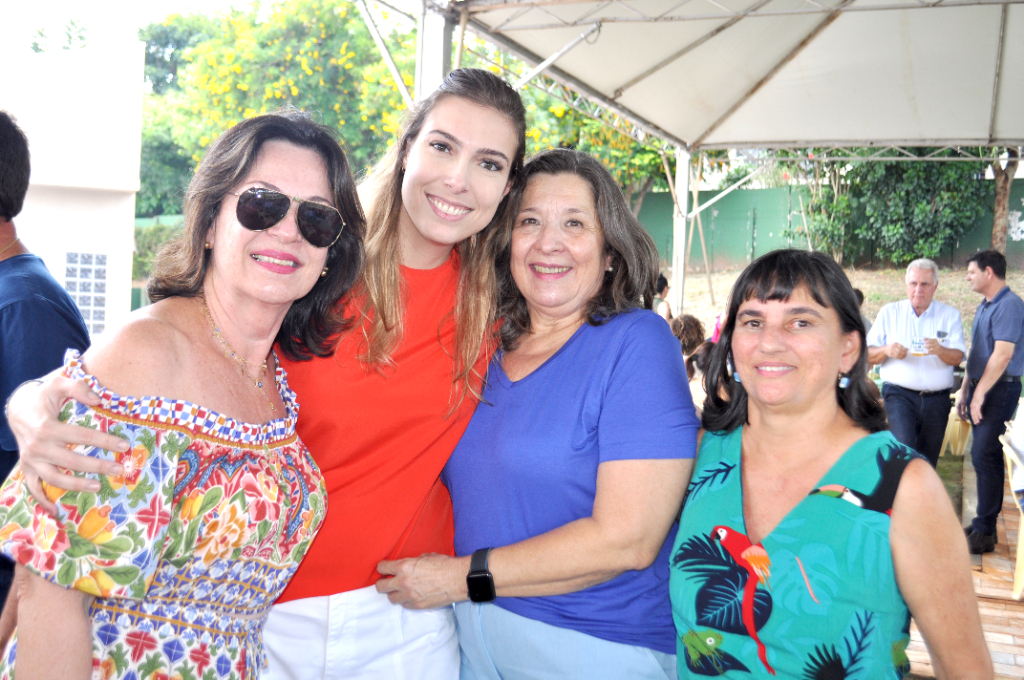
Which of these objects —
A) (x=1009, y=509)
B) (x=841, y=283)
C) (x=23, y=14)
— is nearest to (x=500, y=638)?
(x=841, y=283)

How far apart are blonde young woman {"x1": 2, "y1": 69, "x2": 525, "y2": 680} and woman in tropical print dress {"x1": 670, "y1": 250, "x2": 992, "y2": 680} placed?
25.0 inches

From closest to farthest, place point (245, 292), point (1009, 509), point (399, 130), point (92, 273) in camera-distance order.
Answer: point (245, 292) → point (399, 130) → point (1009, 509) → point (92, 273)

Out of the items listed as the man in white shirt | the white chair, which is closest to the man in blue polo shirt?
the man in white shirt

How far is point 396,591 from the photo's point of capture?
1812mm

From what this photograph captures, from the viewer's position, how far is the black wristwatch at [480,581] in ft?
5.80

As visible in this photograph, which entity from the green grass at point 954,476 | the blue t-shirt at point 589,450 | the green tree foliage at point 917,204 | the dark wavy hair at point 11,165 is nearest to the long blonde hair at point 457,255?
the blue t-shirt at point 589,450

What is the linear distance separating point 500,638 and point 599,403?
0.61 meters

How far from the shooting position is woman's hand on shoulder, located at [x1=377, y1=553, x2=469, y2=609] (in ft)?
5.88

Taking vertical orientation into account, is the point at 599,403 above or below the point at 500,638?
above

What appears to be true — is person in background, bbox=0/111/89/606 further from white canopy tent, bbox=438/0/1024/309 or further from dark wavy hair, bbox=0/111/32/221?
white canopy tent, bbox=438/0/1024/309

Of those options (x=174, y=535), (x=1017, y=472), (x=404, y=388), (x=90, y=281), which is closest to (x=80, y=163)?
(x=90, y=281)

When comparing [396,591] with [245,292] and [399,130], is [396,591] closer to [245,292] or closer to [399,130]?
[245,292]

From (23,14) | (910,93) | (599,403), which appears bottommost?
(599,403)

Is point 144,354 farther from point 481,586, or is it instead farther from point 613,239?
point 613,239
